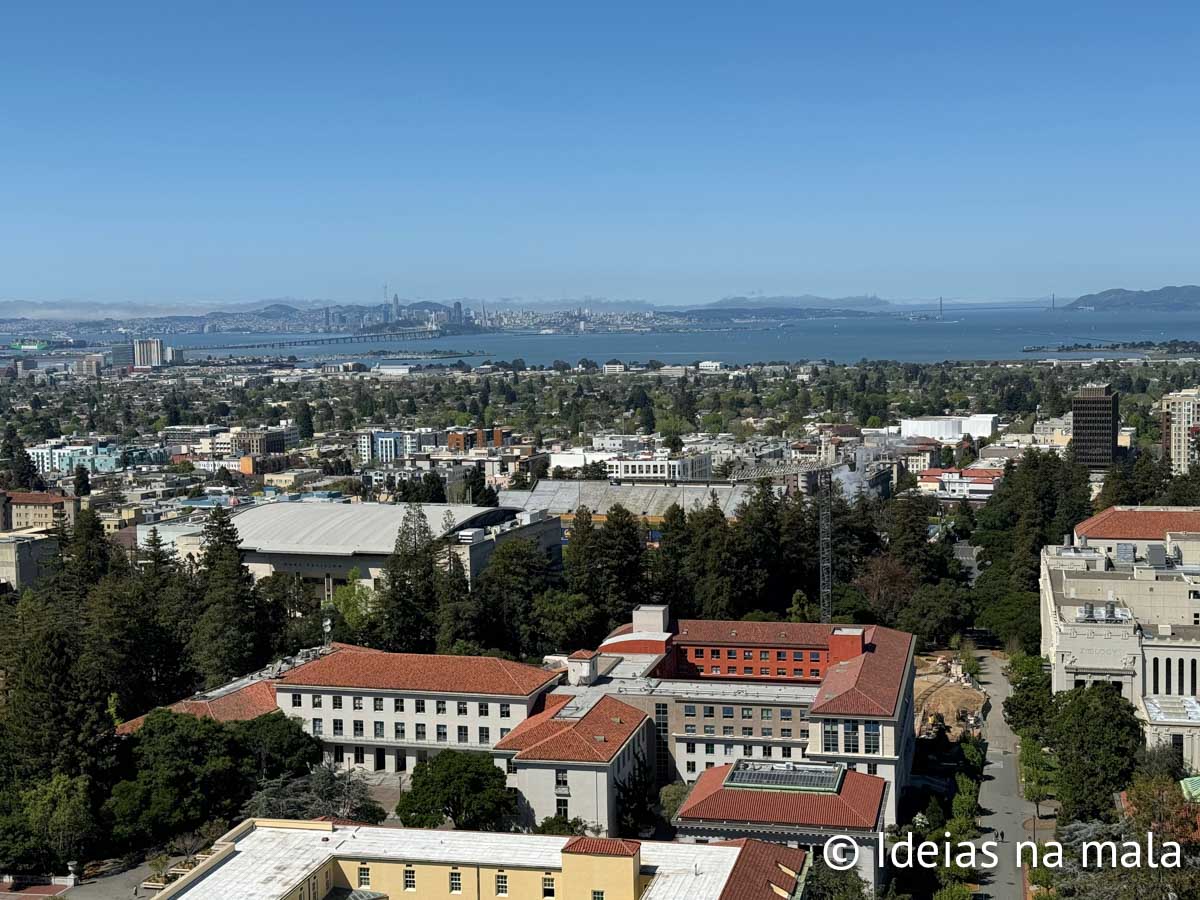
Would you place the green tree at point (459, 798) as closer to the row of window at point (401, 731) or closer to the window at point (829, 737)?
the row of window at point (401, 731)

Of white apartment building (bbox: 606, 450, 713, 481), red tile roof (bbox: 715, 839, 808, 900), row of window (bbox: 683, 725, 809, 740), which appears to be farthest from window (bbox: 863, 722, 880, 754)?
white apartment building (bbox: 606, 450, 713, 481)

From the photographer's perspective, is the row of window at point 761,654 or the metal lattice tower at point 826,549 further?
the metal lattice tower at point 826,549

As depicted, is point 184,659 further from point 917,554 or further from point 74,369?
point 74,369

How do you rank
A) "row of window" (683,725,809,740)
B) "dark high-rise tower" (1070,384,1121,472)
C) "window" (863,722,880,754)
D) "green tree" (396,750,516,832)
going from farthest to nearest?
1. "dark high-rise tower" (1070,384,1121,472)
2. "row of window" (683,725,809,740)
3. "window" (863,722,880,754)
4. "green tree" (396,750,516,832)

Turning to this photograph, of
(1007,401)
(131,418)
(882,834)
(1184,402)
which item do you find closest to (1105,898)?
(882,834)

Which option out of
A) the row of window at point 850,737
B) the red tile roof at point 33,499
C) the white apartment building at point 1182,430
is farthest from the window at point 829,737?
the white apartment building at point 1182,430

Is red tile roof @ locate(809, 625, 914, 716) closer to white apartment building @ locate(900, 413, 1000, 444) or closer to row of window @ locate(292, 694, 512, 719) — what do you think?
row of window @ locate(292, 694, 512, 719)
